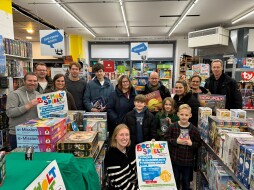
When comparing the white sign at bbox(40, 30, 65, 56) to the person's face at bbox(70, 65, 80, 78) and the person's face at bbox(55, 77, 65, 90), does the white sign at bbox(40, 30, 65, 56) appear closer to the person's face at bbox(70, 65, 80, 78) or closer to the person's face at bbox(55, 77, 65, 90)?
the person's face at bbox(70, 65, 80, 78)

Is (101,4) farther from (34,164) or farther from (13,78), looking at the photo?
(34,164)

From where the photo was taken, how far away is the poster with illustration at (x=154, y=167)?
2123mm

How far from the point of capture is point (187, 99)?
9.90ft

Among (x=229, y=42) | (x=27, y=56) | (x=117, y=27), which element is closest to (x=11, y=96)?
(x=27, y=56)

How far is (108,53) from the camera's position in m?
12.2

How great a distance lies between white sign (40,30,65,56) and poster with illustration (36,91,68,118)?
3923 mm

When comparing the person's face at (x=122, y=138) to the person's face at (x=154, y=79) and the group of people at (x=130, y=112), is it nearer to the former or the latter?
the group of people at (x=130, y=112)

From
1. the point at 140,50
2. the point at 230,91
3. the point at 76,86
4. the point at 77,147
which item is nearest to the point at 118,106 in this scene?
the point at 76,86

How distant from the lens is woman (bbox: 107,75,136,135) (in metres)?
3.14

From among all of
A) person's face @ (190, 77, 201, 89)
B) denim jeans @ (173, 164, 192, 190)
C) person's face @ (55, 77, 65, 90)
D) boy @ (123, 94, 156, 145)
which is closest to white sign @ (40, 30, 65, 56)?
person's face @ (55, 77, 65, 90)

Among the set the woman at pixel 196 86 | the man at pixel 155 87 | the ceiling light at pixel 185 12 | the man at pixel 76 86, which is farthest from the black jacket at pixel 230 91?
the ceiling light at pixel 185 12

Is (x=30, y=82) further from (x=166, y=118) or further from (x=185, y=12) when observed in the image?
(x=185, y=12)

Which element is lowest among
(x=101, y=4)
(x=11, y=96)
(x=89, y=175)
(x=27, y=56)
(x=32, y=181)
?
(x=89, y=175)

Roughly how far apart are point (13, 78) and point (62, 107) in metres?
2.87
